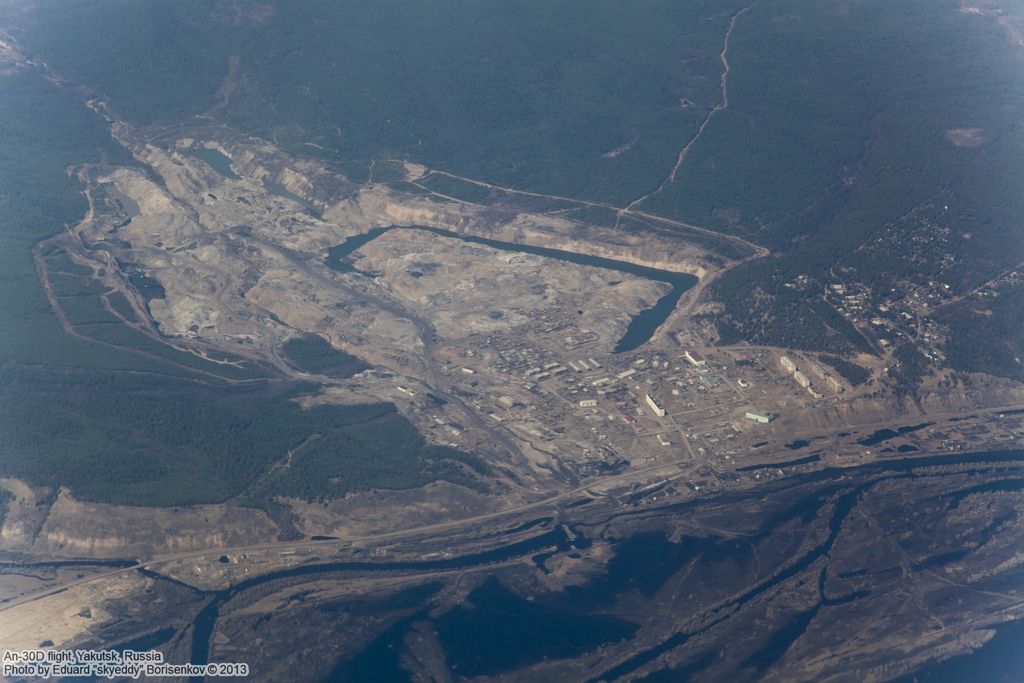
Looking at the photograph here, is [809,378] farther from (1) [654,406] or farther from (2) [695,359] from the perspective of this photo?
(1) [654,406]

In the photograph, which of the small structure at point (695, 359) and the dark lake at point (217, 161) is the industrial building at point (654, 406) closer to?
the small structure at point (695, 359)

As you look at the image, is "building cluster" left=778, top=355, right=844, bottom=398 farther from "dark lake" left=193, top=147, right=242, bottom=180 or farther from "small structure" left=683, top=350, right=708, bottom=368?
"dark lake" left=193, top=147, right=242, bottom=180

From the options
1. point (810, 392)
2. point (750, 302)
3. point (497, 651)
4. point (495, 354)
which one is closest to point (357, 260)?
point (495, 354)

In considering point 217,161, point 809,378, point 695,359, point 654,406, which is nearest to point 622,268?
point 695,359

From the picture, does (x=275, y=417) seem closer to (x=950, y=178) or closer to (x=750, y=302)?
(x=750, y=302)

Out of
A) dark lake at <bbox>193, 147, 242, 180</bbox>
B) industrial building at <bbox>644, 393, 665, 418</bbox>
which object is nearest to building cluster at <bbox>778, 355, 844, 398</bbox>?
industrial building at <bbox>644, 393, 665, 418</bbox>

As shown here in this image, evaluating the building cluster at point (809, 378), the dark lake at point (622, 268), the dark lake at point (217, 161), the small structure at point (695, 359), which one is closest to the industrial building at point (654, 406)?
the small structure at point (695, 359)
